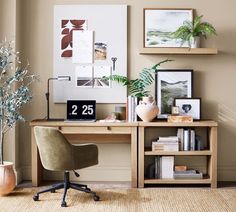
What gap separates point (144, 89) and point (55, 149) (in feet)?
4.89

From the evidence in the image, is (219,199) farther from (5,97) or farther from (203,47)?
(5,97)

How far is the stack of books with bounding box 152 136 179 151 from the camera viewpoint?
4.91 m

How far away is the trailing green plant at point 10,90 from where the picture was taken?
4.54m

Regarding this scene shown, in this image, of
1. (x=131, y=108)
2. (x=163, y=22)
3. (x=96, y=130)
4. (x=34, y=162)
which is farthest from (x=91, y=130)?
(x=163, y=22)

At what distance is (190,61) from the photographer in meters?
5.23

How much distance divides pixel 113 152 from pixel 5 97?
1444mm

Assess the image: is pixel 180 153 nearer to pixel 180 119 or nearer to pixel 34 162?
pixel 180 119

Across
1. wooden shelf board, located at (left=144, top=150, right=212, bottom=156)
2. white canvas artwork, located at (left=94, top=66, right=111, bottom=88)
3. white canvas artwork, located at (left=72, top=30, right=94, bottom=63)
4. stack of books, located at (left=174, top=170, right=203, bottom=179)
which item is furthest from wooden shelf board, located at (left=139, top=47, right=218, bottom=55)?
stack of books, located at (left=174, top=170, right=203, bottom=179)

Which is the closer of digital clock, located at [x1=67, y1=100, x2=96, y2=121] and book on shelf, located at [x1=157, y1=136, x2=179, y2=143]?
book on shelf, located at [x1=157, y1=136, x2=179, y2=143]

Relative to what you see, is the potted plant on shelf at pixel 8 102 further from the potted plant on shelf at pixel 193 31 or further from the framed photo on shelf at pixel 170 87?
the potted plant on shelf at pixel 193 31

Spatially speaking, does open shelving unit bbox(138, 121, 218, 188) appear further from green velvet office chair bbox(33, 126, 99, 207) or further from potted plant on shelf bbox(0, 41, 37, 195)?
potted plant on shelf bbox(0, 41, 37, 195)

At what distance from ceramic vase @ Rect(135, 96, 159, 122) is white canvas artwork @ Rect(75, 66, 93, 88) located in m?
0.72

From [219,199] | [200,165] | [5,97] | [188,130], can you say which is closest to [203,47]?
[188,130]

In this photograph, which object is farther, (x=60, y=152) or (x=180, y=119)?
(x=180, y=119)
